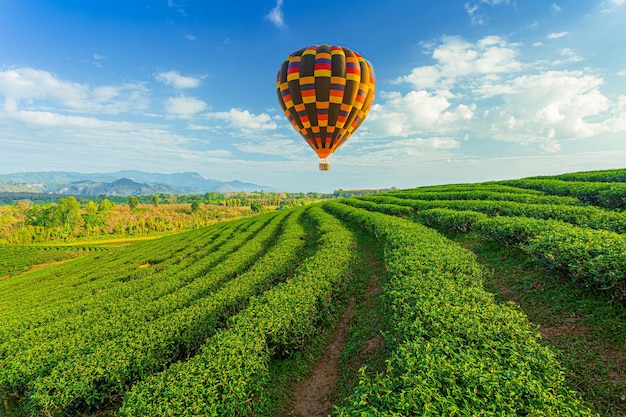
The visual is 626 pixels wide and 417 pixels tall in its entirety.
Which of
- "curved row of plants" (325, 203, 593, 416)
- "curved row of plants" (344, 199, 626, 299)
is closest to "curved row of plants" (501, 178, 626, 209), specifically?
"curved row of plants" (344, 199, 626, 299)

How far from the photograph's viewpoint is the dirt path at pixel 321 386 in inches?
293

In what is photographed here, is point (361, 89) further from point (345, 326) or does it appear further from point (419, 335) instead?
point (419, 335)

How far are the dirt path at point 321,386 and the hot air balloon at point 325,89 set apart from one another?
1620cm

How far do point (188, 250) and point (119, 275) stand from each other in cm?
729

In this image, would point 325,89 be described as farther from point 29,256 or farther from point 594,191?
point 29,256

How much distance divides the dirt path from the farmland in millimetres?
202

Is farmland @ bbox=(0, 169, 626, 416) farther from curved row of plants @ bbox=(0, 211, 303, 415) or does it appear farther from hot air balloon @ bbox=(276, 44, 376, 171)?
hot air balloon @ bbox=(276, 44, 376, 171)

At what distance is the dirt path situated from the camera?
293 inches

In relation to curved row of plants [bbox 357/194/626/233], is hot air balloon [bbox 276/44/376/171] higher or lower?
higher

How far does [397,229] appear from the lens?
17.0 m

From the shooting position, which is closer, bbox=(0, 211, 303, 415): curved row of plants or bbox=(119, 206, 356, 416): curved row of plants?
bbox=(119, 206, 356, 416): curved row of plants

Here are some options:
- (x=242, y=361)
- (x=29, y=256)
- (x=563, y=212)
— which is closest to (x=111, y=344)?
(x=242, y=361)

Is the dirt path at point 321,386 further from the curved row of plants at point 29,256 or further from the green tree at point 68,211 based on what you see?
the green tree at point 68,211

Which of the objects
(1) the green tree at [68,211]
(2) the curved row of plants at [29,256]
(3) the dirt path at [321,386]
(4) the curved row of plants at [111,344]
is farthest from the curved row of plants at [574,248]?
(1) the green tree at [68,211]
